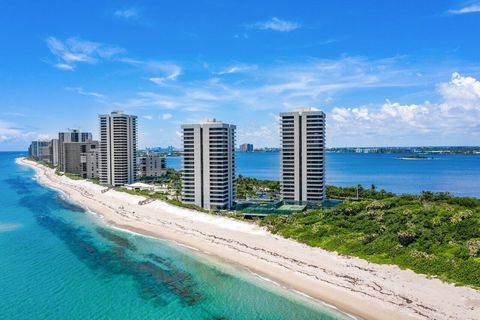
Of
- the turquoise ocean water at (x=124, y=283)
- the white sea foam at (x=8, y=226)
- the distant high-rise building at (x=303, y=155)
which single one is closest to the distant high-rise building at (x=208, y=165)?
the distant high-rise building at (x=303, y=155)

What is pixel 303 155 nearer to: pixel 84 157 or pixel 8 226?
pixel 8 226

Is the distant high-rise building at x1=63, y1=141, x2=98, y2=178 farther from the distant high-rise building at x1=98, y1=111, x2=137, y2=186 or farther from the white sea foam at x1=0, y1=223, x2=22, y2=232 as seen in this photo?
the white sea foam at x1=0, y1=223, x2=22, y2=232

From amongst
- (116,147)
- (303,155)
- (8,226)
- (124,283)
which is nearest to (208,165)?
(303,155)

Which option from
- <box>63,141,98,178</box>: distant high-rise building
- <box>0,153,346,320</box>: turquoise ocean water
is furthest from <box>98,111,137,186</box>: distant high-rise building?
<box>0,153,346,320</box>: turquoise ocean water

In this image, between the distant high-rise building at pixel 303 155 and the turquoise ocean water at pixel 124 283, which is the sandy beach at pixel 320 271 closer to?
the turquoise ocean water at pixel 124 283

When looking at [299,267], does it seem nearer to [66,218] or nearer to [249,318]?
[249,318]

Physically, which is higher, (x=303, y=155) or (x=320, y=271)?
(x=303, y=155)
